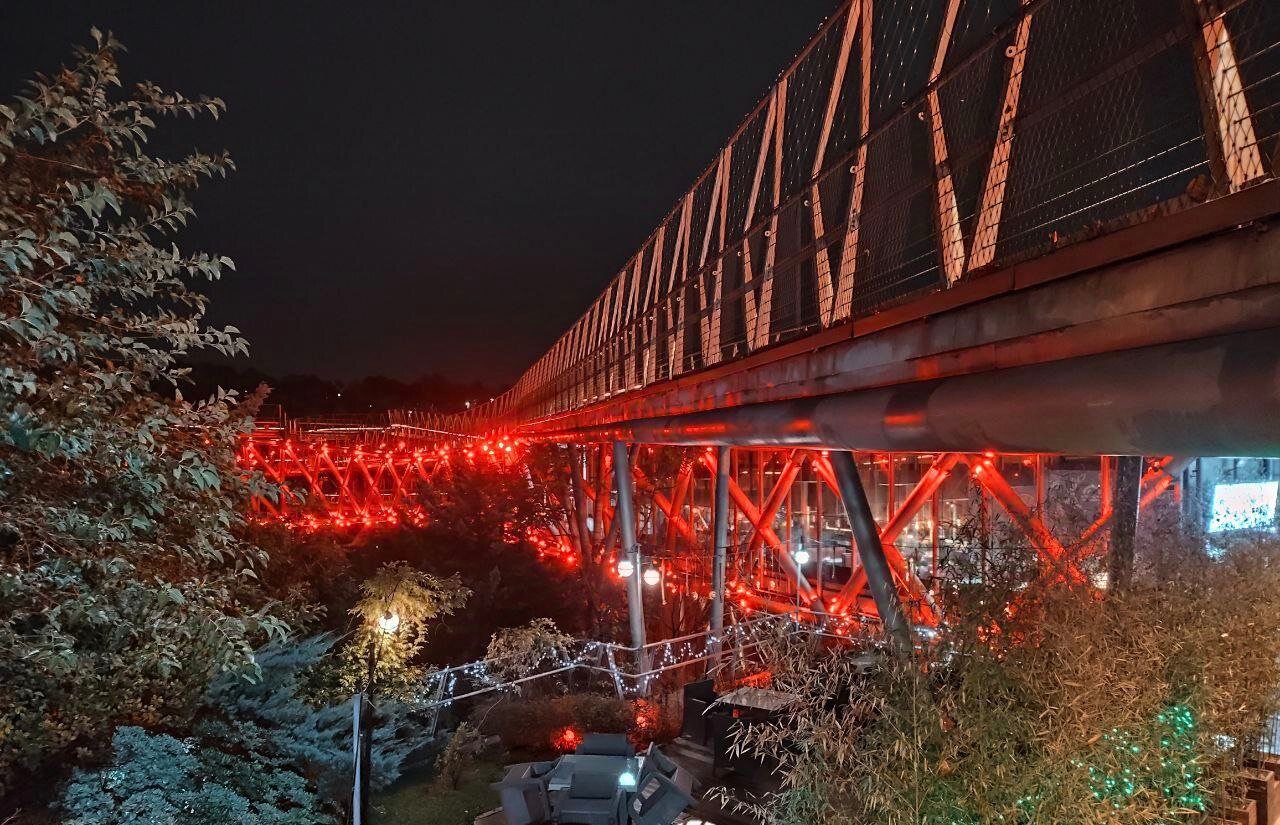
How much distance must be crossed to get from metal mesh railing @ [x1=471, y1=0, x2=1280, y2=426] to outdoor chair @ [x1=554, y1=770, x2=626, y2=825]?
416 cm

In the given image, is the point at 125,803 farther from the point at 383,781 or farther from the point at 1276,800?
the point at 1276,800

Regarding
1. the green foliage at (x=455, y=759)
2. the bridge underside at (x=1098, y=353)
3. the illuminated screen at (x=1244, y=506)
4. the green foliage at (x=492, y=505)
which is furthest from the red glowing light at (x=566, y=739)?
the green foliage at (x=492, y=505)

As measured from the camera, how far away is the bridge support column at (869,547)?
4750 mm

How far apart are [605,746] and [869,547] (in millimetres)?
4232

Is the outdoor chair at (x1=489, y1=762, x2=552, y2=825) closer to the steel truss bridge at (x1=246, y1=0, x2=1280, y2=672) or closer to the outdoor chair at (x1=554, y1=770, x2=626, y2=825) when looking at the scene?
the outdoor chair at (x1=554, y1=770, x2=626, y2=825)

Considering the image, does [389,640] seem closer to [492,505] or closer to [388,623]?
[388,623]

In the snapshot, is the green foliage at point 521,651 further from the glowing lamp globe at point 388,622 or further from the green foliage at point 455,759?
the glowing lamp globe at point 388,622

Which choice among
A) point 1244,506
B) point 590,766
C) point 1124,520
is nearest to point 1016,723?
point 1124,520

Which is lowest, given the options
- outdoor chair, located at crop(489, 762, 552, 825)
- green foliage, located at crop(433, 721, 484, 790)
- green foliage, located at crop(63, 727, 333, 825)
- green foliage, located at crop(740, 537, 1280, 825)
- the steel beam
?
green foliage, located at crop(433, 721, 484, 790)

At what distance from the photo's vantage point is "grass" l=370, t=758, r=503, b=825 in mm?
8008

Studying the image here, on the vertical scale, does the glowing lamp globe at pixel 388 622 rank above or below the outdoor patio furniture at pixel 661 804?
above

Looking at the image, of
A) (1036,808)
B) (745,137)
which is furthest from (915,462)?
(1036,808)

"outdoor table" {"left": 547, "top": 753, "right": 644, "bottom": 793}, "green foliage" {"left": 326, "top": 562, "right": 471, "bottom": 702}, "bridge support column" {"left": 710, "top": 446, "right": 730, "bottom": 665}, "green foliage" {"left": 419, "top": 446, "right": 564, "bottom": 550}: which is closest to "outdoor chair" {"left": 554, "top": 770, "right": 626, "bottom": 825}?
"outdoor table" {"left": 547, "top": 753, "right": 644, "bottom": 793}

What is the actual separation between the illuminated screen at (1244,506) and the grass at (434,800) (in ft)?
31.1
